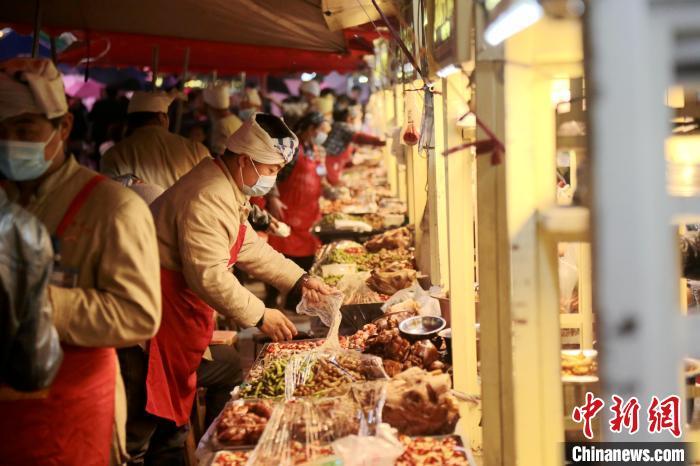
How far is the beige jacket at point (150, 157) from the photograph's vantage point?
22.4 ft

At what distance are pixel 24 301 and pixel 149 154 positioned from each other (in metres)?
4.62

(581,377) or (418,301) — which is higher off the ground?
(418,301)

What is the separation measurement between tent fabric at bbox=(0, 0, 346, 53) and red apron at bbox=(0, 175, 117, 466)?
4.90 metres

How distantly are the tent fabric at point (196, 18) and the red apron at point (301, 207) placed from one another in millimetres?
1903

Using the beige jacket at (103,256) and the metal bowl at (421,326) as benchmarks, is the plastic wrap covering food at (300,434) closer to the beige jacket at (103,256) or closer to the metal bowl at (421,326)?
the beige jacket at (103,256)

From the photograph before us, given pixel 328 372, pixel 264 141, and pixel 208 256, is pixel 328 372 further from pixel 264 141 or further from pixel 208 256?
pixel 264 141

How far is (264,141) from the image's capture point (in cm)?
432

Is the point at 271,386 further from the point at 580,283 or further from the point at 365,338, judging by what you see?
the point at 580,283

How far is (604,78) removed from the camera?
1496 millimetres

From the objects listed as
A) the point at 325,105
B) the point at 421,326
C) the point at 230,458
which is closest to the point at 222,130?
the point at 325,105

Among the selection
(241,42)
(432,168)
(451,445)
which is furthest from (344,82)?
(451,445)

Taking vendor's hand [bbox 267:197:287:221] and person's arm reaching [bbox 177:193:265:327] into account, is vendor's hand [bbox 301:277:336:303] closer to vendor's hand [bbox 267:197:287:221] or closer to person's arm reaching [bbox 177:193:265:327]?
person's arm reaching [bbox 177:193:265:327]

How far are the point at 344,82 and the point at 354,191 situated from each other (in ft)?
61.9

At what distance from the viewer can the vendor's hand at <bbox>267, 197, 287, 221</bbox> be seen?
9.70 metres
